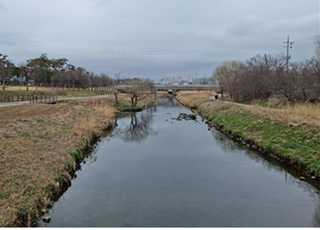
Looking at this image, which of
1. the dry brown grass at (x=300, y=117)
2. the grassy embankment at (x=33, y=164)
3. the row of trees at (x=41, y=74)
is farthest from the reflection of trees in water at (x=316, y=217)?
the row of trees at (x=41, y=74)

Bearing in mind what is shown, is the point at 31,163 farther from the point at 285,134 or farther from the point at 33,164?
the point at 285,134

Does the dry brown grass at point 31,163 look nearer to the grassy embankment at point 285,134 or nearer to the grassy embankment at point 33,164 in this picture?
the grassy embankment at point 33,164

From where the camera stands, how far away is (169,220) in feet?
29.5

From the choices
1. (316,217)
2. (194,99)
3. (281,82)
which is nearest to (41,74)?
(194,99)

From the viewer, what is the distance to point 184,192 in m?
11.3

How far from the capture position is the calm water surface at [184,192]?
9062 mm

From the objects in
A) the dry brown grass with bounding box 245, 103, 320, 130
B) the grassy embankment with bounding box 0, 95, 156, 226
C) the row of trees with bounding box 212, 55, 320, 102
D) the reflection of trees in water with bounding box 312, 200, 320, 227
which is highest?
the row of trees with bounding box 212, 55, 320, 102

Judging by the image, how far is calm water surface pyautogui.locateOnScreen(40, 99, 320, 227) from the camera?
357 inches

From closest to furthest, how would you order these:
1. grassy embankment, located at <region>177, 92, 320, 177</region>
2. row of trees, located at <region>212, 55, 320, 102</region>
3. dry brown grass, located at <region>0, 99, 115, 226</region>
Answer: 1. dry brown grass, located at <region>0, 99, 115, 226</region>
2. grassy embankment, located at <region>177, 92, 320, 177</region>
3. row of trees, located at <region>212, 55, 320, 102</region>

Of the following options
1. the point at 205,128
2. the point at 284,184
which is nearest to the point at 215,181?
the point at 284,184

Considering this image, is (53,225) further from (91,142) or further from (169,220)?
(91,142)

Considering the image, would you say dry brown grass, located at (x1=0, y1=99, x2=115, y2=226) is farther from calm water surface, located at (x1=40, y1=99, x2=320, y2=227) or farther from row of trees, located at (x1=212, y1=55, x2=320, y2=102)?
row of trees, located at (x1=212, y1=55, x2=320, y2=102)

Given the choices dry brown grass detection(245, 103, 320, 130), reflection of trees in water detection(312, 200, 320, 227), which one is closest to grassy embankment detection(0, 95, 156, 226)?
reflection of trees in water detection(312, 200, 320, 227)

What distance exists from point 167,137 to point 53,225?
1594 centimetres
